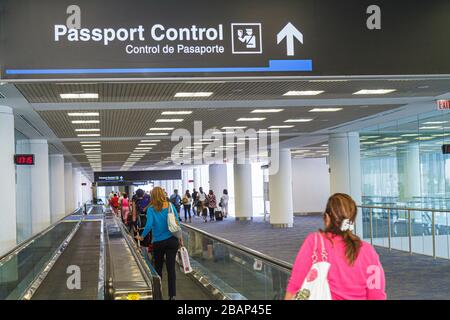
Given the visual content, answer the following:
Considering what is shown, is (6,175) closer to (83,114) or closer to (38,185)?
(83,114)

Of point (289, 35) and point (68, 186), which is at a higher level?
point (289, 35)

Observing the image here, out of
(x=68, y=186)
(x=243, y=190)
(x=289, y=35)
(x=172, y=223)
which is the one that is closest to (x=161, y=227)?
(x=172, y=223)

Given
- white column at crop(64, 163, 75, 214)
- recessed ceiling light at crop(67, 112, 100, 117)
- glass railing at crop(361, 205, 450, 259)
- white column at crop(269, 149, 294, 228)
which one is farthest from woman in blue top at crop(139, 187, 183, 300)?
white column at crop(64, 163, 75, 214)

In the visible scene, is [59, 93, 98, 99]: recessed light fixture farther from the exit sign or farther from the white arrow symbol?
the exit sign

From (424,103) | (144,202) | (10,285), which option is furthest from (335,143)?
(10,285)

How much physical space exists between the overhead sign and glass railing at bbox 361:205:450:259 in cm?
A: 976

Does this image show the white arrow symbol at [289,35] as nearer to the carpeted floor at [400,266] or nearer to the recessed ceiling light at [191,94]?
the recessed ceiling light at [191,94]

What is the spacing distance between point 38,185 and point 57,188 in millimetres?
8136

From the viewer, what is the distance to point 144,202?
1666cm

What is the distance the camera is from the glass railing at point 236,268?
804 centimetres

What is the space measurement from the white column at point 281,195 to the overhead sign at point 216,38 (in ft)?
77.5

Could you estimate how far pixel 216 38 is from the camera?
7.09 meters

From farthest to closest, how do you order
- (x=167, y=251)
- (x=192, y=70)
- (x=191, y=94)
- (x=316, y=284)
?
(x=191, y=94), (x=167, y=251), (x=192, y=70), (x=316, y=284)

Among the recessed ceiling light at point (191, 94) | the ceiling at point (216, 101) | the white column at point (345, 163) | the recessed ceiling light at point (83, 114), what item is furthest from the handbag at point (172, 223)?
the white column at point (345, 163)
